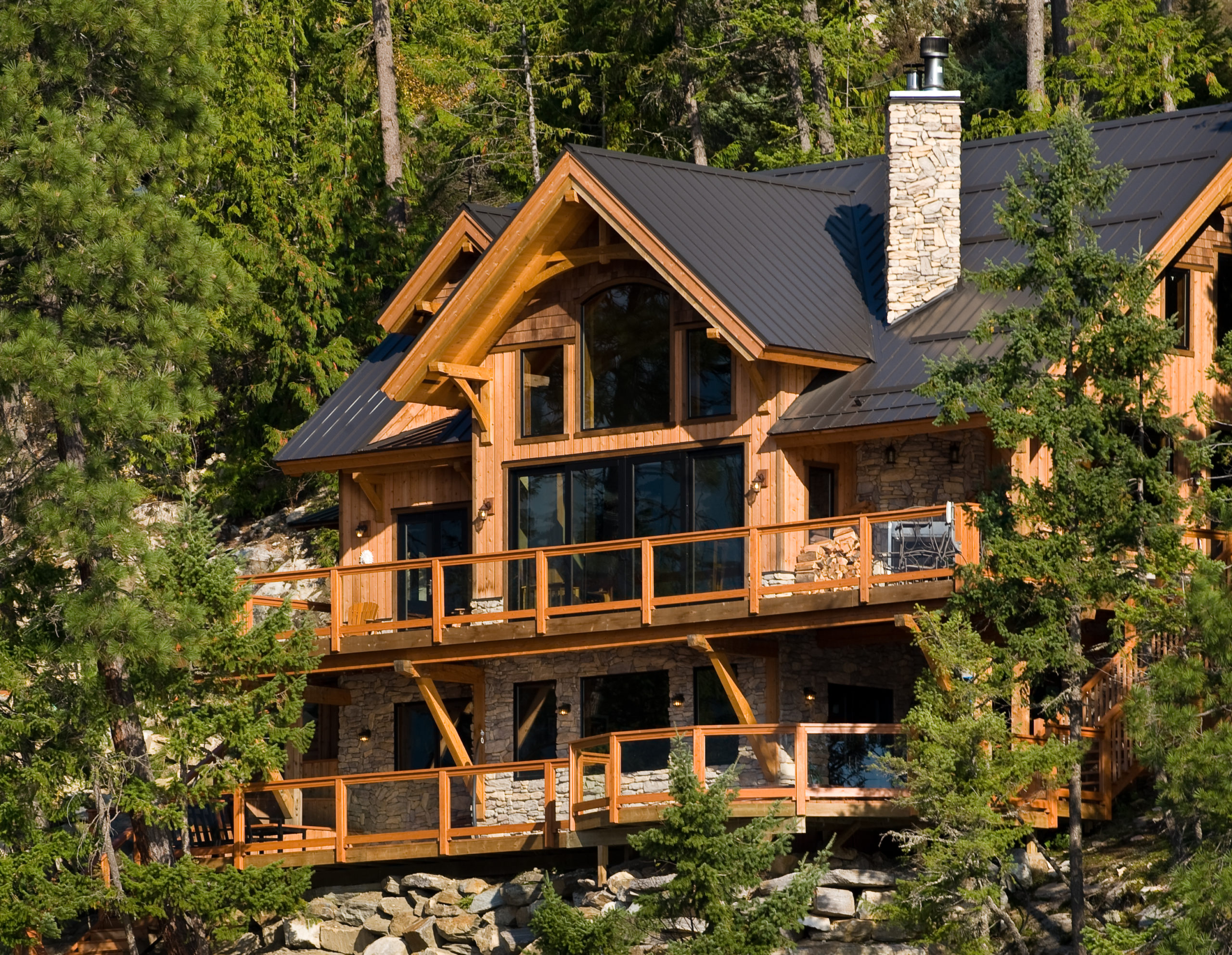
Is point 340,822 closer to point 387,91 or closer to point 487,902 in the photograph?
point 487,902

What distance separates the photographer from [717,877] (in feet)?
77.2

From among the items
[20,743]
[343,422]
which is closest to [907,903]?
[20,743]

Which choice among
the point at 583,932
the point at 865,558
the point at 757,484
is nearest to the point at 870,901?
the point at 583,932

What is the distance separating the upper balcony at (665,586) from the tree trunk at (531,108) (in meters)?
16.6

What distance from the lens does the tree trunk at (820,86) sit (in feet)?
145

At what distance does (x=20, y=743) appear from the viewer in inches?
1095

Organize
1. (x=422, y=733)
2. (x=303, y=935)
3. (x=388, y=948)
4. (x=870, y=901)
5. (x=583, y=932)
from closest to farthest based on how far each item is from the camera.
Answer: (x=583, y=932)
(x=870, y=901)
(x=388, y=948)
(x=303, y=935)
(x=422, y=733)

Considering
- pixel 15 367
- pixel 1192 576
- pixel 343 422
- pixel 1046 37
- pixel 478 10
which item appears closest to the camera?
pixel 1192 576

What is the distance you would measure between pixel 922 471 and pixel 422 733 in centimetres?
865

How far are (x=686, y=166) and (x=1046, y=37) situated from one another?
2789cm

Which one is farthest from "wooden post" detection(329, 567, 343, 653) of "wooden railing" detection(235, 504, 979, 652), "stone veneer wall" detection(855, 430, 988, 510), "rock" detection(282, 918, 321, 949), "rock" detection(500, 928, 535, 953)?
"stone veneer wall" detection(855, 430, 988, 510)

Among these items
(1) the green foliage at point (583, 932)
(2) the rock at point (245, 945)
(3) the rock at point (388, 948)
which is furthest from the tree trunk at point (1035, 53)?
(1) the green foliage at point (583, 932)

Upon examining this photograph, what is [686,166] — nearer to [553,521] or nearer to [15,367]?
[553,521]

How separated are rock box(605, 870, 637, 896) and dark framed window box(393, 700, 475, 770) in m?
5.73
